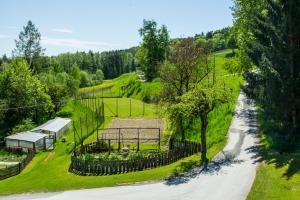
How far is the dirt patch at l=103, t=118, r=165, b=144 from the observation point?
48.0m

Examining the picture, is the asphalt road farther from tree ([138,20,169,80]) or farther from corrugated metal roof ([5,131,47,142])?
tree ([138,20,169,80])

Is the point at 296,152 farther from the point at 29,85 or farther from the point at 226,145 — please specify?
the point at 29,85

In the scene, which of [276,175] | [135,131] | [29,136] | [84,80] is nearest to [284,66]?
[276,175]

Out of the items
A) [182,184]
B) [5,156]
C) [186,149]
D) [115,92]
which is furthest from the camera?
[115,92]

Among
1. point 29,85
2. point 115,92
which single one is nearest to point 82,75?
point 115,92

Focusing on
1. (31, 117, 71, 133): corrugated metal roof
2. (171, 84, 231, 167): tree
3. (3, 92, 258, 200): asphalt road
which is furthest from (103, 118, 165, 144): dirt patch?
(3, 92, 258, 200): asphalt road

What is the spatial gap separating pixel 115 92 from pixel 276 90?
3296 inches

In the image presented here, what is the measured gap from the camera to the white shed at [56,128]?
55.8 m

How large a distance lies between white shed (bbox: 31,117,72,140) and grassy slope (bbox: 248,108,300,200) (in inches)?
1293

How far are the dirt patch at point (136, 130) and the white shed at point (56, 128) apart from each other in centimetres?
757

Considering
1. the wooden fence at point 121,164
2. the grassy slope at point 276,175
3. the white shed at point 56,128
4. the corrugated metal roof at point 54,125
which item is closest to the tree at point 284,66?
the grassy slope at point 276,175

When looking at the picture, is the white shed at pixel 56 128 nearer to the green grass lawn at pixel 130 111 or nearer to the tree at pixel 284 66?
the green grass lawn at pixel 130 111

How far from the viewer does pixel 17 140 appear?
51.9 metres

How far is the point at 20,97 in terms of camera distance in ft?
216
